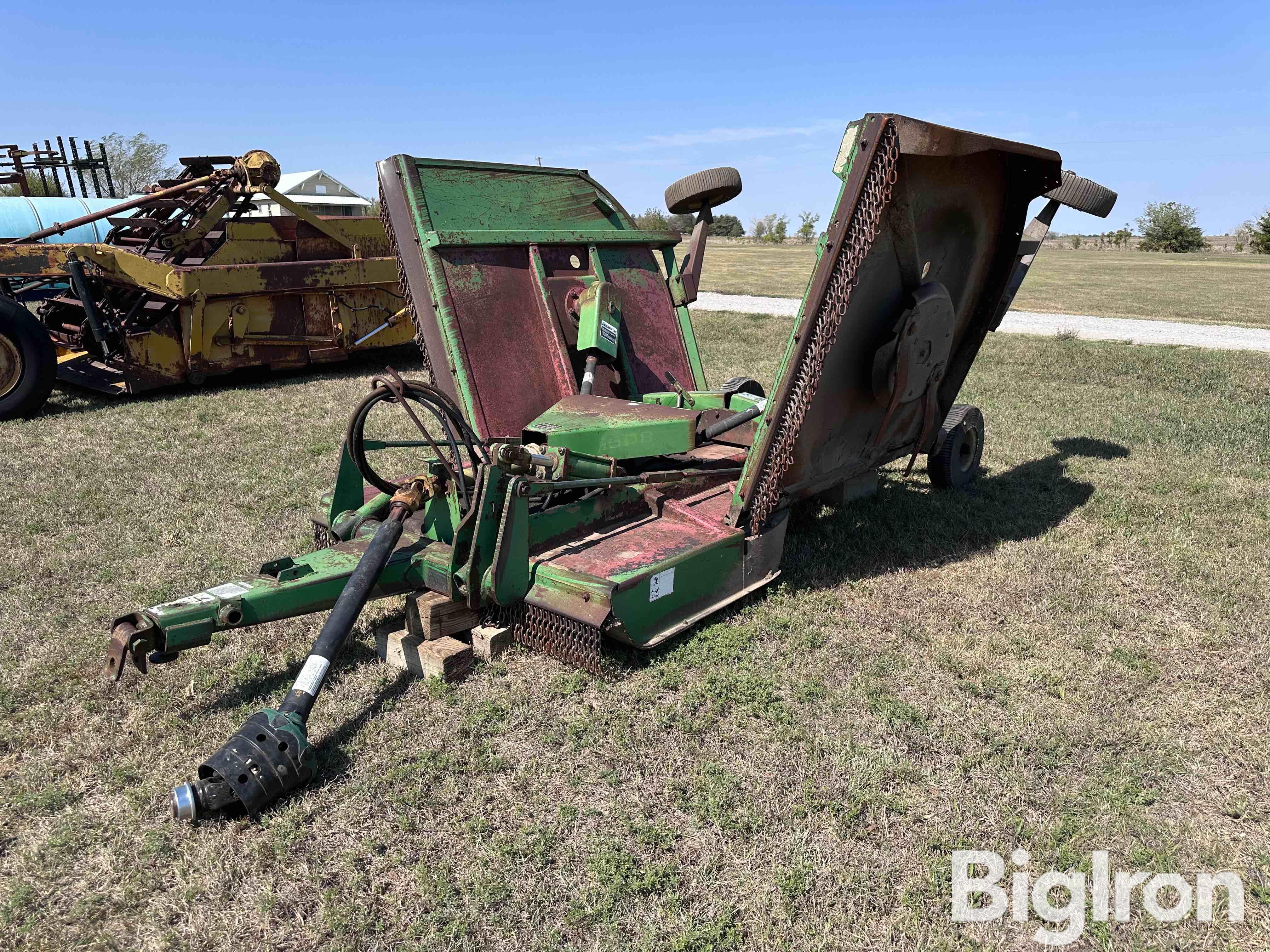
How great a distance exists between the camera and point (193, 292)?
26.3 ft

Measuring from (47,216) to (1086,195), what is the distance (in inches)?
499

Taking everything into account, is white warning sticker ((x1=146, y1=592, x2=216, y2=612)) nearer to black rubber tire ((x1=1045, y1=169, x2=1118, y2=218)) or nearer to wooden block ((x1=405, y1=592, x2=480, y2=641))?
wooden block ((x1=405, y1=592, x2=480, y2=641))

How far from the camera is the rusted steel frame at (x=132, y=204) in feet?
25.7

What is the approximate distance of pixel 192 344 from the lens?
823 centimetres

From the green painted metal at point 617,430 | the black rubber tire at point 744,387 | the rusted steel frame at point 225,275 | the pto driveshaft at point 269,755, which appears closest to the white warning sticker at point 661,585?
the green painted metal at point 617,430

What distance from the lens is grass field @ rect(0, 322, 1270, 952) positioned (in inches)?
89.0

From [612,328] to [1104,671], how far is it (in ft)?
9.11

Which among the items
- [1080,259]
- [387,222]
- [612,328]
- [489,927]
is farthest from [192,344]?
[1080,259]

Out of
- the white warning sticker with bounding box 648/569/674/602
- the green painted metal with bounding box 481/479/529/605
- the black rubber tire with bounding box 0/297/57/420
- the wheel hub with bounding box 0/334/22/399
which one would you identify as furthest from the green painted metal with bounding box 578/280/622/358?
the wheel hub with bounding box 0/334/22/399

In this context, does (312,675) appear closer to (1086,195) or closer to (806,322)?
(806,322)

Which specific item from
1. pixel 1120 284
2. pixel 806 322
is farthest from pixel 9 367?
pixel 1120 284

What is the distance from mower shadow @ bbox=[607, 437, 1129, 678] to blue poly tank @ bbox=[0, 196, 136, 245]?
34.8ft

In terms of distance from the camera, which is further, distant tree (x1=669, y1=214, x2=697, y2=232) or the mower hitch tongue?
distant tree (x1=669, y1=214, x2=697, y2=232)

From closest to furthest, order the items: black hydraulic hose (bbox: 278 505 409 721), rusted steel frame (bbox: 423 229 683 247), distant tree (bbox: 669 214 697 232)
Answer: black hydraulic hose (bbox: 278 505 409 721) → rusted steel frame (bbox: 423 229 683 247) → distant tree (bbox: 669 214 697 232)
